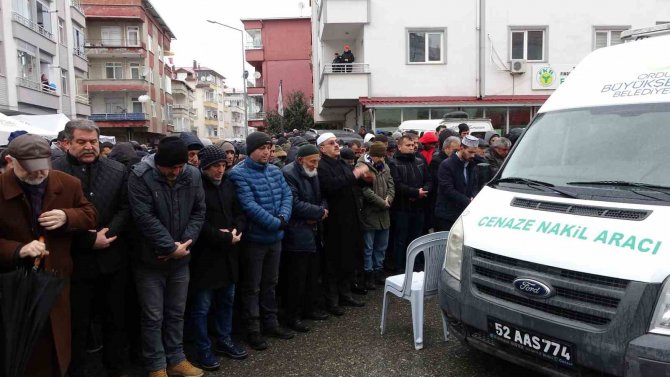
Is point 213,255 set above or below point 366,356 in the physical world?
above

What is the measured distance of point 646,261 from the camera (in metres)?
3.02

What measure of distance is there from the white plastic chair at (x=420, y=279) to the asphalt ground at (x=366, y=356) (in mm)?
225

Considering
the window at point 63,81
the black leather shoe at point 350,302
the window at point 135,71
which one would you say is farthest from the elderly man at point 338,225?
the window at point 135,71

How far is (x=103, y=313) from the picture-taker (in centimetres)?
437

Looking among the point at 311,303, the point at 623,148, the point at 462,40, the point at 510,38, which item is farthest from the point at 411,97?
the point at 623,148

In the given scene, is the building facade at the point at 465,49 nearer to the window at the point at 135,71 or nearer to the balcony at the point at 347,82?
the balcony at the point at 347,82

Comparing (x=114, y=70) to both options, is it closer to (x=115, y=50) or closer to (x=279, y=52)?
(x=115, y=50)

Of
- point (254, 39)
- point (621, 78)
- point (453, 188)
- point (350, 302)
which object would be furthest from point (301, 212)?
point (254, 39)

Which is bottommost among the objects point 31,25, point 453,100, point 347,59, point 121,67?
point 453,100

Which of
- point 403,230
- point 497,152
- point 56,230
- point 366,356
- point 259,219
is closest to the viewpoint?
point 56,230

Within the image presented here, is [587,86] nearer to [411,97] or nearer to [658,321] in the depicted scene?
[658,321]

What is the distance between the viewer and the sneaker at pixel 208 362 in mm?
4672

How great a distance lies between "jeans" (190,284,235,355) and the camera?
4.69m

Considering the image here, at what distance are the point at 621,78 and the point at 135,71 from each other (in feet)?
174
